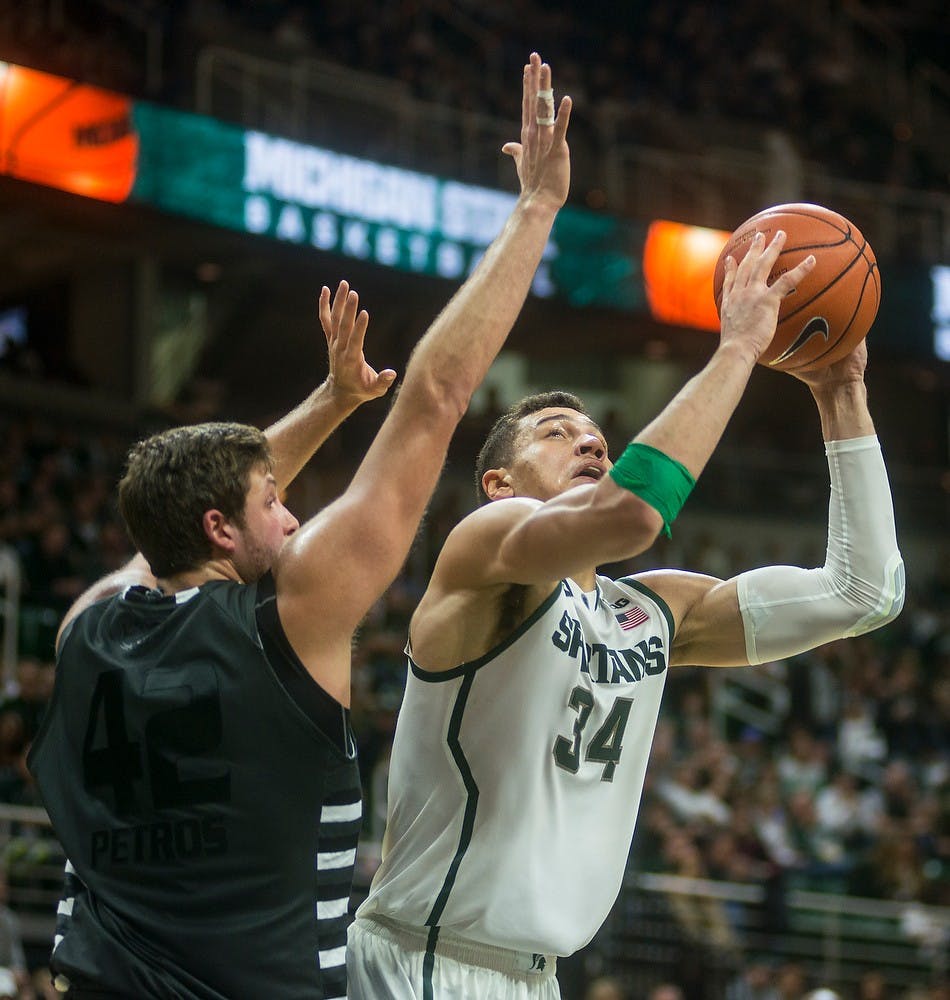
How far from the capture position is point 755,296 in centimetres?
313

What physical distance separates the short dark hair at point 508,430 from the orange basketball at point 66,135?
9.90m

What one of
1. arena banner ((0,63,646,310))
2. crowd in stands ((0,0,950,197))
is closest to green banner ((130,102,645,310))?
arena banner ((0,63,646,310))

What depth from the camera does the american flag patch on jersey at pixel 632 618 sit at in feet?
12.0

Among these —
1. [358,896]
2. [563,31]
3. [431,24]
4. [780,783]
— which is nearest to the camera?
[358,896]

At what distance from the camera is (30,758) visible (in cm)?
288

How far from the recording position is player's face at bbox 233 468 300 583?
9.22 feet

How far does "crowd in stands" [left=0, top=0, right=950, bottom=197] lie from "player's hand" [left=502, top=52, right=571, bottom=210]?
1121 cm

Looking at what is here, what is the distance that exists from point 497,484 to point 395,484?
1.24 m

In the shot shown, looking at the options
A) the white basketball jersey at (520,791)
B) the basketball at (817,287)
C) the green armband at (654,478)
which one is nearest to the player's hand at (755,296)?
the basketball at (817,287)

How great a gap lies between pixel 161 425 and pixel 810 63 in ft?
40.0

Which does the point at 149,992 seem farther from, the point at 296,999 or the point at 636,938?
the point at 636,938

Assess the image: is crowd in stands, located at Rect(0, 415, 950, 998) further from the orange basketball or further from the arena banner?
the arena banner

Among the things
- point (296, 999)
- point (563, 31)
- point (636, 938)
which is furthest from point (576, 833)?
point (563, 31)

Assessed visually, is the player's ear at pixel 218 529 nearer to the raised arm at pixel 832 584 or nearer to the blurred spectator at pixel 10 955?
the raised arm at pixel 832 584
